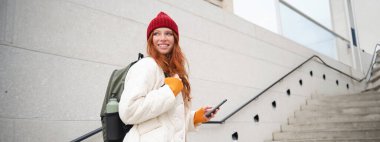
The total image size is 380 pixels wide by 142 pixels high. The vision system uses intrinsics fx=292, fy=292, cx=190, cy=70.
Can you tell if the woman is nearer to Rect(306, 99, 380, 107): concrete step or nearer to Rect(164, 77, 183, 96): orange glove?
Rect(164, 77, 183, 96): orange glove

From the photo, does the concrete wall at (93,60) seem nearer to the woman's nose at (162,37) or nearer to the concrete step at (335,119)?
the concrete step at (335,119)

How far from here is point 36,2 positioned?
1.87 m

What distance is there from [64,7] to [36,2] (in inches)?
7.2

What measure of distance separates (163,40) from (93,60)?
109cm

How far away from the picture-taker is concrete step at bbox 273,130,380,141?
3.41m

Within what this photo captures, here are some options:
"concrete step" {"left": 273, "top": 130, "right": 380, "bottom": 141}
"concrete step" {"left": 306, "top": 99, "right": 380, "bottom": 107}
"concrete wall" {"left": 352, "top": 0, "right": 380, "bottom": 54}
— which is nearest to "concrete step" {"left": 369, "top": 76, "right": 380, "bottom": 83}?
"concrete wall" {"left": 352, "top": 0, "right": 380, "bottom": 54}

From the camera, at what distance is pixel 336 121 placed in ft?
12.8

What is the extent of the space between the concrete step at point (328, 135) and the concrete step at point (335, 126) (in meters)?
0.11

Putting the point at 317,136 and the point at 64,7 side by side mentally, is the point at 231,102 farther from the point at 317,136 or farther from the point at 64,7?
the point at 64,7

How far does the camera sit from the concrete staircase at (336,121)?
3.51 meters

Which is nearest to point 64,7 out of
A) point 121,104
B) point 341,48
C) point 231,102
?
point 121,104

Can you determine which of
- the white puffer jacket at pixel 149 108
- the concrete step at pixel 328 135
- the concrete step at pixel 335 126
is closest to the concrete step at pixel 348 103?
the concrete step at pixel 335 126

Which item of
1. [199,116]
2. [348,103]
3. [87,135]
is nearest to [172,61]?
[199,116]

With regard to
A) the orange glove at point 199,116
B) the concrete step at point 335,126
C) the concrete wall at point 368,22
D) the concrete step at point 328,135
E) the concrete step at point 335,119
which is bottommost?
the concrete step at point 328,135
